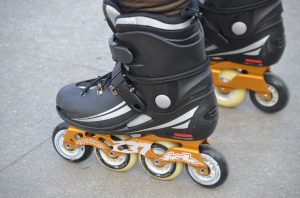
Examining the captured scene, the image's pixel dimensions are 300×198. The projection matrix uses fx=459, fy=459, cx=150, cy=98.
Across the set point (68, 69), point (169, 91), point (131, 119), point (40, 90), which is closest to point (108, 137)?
point (131, 119)

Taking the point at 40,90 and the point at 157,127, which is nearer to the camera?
the point at 157,127

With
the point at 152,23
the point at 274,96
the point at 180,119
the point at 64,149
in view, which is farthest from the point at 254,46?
the point at 64,149

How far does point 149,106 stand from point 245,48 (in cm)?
62

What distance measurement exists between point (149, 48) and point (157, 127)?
11.3 inches

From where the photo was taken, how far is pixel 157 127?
1500 mm

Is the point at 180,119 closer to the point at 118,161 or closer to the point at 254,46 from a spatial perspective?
the point at 118,161

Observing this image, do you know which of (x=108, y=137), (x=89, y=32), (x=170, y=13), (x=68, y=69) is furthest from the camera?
(x=89, y=32)

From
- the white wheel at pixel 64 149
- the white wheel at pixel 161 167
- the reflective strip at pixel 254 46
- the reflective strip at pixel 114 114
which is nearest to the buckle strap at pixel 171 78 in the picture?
the reflective strip at pixel 114 114

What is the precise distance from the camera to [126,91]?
4.82ft

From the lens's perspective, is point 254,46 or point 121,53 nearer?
point 121,53

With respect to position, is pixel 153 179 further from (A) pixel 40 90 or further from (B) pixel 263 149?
(A) pixel 40 90

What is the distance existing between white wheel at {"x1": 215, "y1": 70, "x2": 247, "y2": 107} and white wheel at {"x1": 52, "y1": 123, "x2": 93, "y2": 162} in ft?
2.19

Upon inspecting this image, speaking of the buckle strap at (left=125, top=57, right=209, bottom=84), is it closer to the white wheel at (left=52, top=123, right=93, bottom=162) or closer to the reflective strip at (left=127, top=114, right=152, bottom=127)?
the reflective strip at (left=127, top=114, right=152, bottom=127)

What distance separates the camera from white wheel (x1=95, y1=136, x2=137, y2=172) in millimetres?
1633
